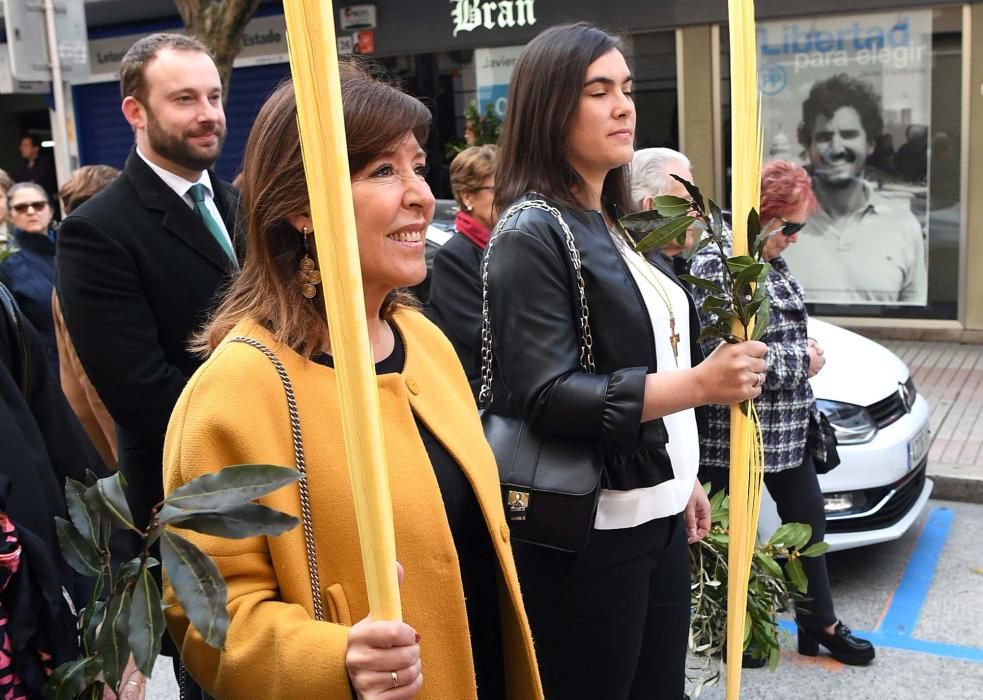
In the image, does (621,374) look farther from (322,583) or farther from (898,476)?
(898,476)

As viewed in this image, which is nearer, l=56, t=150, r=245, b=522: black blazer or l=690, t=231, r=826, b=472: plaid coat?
l=56, t=150, r=245, b=522: black blazer

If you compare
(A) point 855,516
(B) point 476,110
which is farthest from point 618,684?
(B) point 476,110

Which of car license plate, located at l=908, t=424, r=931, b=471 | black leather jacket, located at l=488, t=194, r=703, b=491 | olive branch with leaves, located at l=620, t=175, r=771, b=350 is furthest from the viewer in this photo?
car license plate, located at l=908, t=424, r=931, b=471

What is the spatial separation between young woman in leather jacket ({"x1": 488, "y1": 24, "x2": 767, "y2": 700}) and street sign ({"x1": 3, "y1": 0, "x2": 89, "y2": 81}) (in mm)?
5766

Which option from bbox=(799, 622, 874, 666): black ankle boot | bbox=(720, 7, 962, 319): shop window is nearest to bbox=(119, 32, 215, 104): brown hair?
bbox=(799, 622, 874, 666): black ankle boot

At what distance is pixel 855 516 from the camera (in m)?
4.85

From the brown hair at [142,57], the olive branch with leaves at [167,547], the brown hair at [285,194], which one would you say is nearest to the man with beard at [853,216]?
the brown hair at [142,57]

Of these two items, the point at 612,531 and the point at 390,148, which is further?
the point at 612,531

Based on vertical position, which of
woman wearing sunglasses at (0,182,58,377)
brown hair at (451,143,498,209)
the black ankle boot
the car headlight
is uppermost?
brown hair at (451,143,498,209)

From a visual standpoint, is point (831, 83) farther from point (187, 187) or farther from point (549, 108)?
point (549, 108)

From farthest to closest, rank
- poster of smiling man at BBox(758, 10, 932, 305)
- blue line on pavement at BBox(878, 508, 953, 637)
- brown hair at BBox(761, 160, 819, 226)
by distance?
poster of smiling man at BBox(758, 10, 932, 305), blue line on pavement at BBox(878, 508, 953, 637), brown hair at BBox(761, 160, 819, 226)

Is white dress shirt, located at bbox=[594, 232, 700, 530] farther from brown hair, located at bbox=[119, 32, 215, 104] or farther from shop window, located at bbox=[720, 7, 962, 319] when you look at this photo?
shop window, located at bbox=[720, 7, 962, 319]

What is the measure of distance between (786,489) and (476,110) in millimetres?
8084

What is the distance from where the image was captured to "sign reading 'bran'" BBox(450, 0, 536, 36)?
10703 mm
